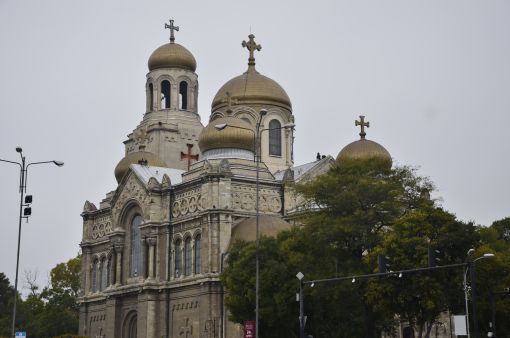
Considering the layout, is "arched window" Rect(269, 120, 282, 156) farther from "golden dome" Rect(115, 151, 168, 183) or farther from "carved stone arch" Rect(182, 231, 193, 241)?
"carved stone arch" Rect(182, 231, 193, 241)

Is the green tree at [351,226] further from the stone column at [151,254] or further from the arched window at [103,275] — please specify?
the arched window at [103,275]

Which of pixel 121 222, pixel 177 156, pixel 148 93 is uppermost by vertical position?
pixel 148 93

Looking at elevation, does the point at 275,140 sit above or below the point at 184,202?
above

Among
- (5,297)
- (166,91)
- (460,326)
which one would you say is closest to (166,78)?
(166,91)

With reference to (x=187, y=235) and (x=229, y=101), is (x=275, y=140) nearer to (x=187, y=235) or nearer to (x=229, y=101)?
(x=229, y=101)

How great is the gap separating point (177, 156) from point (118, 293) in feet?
55.0

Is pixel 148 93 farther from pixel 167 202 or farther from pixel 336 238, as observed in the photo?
pixel 336 238

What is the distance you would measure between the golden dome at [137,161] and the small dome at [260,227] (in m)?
16.0

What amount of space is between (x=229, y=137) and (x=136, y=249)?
14.0m

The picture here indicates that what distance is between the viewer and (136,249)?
8581 cm

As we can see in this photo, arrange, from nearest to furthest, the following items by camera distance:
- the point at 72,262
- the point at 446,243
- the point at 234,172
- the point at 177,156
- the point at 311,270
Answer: the point at 446,243
the point at 311,270
the point at 234,172
the point at 177,156
the point at 72,262

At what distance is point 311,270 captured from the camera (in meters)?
59.8

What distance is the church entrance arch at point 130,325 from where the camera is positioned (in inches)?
3321

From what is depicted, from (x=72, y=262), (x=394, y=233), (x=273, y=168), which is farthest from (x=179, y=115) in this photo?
(x=394, y=233)
